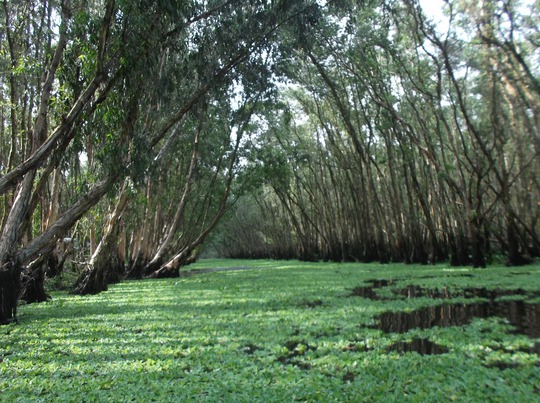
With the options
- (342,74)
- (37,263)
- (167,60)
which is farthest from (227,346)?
(342,74)

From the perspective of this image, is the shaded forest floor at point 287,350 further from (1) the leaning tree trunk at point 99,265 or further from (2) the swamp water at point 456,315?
(1) the leaning tree trunk at point 99,265

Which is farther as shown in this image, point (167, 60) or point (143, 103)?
point (167, 60)

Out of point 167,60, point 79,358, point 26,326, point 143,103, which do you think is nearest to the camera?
point 79,358

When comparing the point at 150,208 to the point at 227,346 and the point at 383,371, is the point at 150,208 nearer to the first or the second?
the point at 227,346

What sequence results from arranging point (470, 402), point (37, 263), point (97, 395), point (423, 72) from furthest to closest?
1. point (423, 72)
2. point (37, 263)
3. point (97, 395)
4. point (470, 402)

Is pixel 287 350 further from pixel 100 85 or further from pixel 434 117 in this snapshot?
pixel 434 117

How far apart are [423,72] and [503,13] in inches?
113

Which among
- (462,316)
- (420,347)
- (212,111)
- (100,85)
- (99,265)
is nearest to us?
(420,347)

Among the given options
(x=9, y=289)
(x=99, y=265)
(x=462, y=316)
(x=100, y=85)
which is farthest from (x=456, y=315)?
(x=99, y=265)

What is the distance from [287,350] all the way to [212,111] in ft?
40.7

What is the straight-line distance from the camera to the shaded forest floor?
3129 millimetres

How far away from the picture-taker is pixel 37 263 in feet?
28.9

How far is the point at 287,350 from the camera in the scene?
14.0 feet

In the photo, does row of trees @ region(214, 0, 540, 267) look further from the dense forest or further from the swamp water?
the swamp water
